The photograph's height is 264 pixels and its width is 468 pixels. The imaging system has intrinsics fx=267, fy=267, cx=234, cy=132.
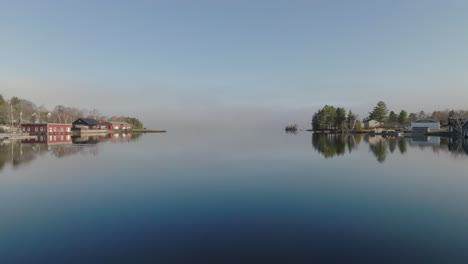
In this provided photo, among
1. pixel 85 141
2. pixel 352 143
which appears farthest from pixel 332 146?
pixel 85 141

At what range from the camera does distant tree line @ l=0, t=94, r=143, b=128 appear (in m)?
72.7

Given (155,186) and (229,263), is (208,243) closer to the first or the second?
(229,263)

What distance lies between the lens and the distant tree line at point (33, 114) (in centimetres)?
7271

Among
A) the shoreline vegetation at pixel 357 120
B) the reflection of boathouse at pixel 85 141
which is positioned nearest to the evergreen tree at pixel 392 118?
the shoreline vegetation at pixel 357 120

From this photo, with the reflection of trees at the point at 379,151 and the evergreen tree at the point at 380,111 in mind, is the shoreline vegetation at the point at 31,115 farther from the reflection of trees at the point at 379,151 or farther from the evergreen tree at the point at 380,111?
the evergreen tree at the point at 380,111

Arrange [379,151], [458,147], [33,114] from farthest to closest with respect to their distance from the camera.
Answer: [33,114] < [458,147] < [379,151]

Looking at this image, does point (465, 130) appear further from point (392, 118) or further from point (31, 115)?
point (31, 115)

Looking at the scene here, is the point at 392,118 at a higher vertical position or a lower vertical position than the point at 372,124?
higher

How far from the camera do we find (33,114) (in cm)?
8638

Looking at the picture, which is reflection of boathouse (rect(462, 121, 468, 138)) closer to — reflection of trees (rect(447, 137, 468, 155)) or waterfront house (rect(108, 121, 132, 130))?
reflection of trees (rect(447, 137, 468, 155))

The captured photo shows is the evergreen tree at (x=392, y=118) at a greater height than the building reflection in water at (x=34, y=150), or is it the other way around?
the evergreen tree at (x=392, y=118)

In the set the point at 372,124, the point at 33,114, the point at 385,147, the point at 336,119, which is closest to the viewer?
the point at 385,147

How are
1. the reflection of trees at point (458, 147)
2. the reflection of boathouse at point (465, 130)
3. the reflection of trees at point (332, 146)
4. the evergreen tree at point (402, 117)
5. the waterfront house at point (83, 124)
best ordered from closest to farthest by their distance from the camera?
1. the reflection of trees at point (332, 146)
2. the reflection of trees at point (458, 147)
3. the reflection of boathouse at point (465, 130)
4. the waterfront house at point (83, 124)
5. the evergreen tree at point (402, 117)

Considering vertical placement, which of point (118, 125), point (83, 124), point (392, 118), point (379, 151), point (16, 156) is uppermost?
point (392, 118)
